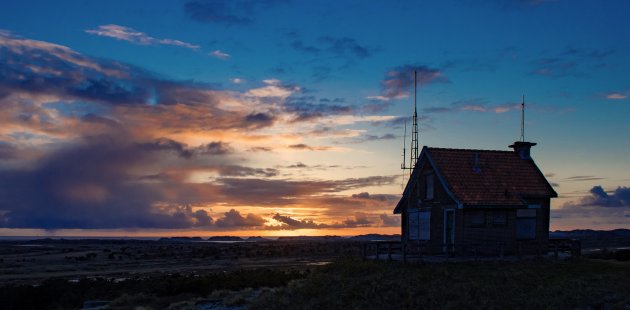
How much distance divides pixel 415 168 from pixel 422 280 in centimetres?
1106

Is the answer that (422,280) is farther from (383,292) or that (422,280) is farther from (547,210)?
(547,210)

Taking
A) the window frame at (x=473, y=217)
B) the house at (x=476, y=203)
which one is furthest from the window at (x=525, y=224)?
the window frame at (x=473, y=217)

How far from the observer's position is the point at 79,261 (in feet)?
225

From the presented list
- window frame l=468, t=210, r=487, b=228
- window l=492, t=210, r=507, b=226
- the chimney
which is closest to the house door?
window frame l=468, t=210, r=487, b=228

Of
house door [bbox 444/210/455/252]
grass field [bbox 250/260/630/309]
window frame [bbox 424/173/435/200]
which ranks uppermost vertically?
window frame [bbox 424/173/435/200]

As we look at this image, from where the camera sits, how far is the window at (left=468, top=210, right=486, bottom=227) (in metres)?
30.0

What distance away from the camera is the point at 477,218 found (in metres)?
30.1

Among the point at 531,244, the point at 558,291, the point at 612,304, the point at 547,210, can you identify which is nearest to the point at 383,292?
the point at 558,291

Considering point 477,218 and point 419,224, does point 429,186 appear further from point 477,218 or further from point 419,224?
point 477,218

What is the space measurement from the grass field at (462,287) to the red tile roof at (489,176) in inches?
167

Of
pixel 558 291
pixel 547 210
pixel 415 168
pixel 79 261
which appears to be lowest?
pixel 79 261

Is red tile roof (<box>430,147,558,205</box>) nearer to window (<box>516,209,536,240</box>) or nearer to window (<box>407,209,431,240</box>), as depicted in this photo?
window (<box>516,209,536,240</box>)

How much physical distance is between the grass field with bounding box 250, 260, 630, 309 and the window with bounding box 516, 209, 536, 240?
3.09 m

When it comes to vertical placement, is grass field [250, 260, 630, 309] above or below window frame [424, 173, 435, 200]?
below
